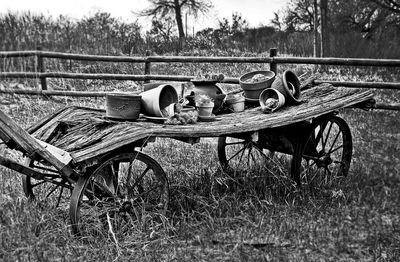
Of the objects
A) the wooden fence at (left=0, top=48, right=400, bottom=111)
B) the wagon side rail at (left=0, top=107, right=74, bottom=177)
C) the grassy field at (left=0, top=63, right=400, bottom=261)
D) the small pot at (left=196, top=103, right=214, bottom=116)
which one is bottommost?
the grassy field at (left=0, top=63, right=400, bottom=261)

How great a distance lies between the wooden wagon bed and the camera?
11.0 feet

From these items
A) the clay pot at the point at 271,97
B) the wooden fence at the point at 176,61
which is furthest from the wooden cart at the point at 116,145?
the wooden fence at the point at 176,61

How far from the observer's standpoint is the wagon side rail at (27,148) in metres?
3.11

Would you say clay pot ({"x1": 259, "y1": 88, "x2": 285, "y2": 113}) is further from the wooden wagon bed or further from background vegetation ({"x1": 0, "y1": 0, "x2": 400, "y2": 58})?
background vegetation ({"x1": 0, "y1": 0, "x2": 400, "y2": 58})

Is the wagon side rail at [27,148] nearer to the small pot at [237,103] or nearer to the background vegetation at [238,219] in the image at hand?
the background vegetation at [238,219]

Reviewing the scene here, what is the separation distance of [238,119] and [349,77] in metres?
10.3

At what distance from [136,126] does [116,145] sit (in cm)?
32

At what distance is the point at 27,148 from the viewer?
10.3ft

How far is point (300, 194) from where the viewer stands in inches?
172

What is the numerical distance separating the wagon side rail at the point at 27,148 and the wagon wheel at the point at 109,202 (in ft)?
0.61

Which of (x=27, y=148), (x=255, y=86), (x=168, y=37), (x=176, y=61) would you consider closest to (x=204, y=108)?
(x=255, y=86)

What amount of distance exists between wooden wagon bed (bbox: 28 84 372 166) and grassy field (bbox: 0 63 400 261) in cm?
59

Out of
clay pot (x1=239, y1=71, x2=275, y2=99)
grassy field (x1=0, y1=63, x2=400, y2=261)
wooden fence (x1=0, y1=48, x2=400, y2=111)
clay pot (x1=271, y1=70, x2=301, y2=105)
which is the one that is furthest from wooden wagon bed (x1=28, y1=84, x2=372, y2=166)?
wooden fence (x1=0, y1=48, x2=400, y2=111)

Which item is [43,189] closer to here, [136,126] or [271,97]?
[136,126]
